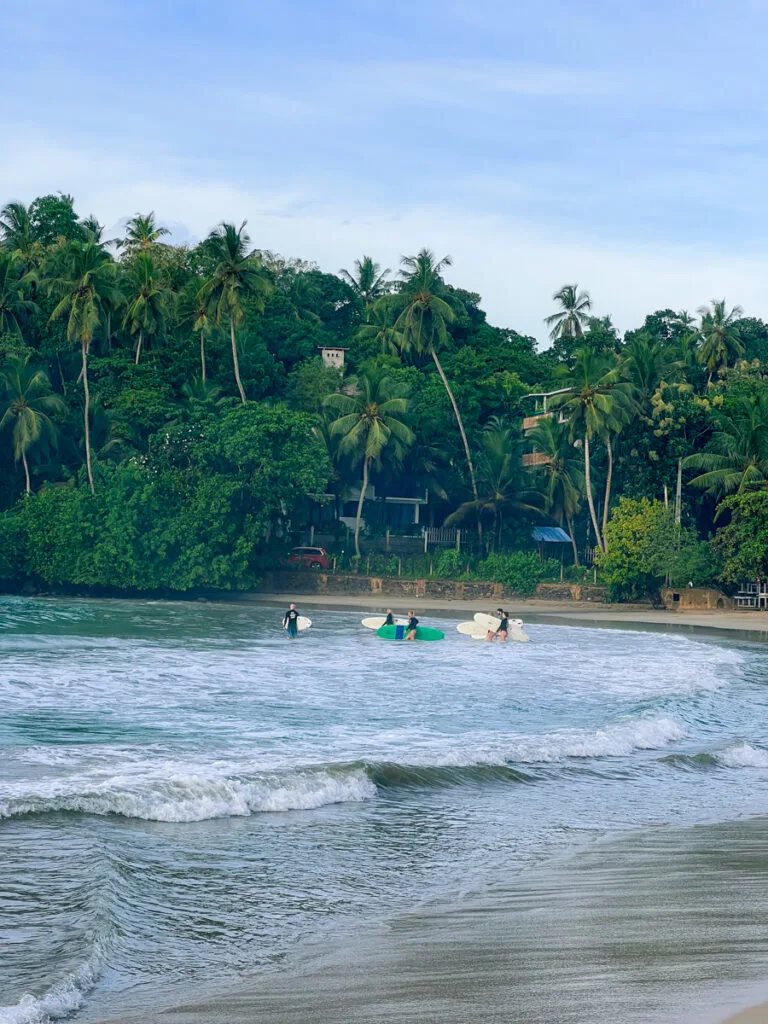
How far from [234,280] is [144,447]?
29.5 feet

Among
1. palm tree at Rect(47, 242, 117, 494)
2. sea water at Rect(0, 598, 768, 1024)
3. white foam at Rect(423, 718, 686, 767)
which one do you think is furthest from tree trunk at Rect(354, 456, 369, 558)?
white foam at Rect(423, 718, 686, 767)

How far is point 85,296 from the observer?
51.9 meters

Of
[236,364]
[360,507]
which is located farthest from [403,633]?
[236,364]

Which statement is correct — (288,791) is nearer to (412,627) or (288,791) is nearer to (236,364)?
(412,627)

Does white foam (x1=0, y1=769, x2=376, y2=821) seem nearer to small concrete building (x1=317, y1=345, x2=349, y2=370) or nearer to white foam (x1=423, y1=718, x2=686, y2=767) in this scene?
white foam (x1=423, y1=718, x2=686, y2=767)

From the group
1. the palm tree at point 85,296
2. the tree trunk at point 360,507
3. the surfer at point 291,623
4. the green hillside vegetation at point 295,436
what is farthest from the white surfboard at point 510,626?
the palm tree at point 85,296

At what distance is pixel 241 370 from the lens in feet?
194

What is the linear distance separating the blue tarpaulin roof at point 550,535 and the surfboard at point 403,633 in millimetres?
24339

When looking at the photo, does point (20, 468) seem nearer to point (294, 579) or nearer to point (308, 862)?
point (294, 579)

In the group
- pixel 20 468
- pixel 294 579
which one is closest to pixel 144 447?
pixel 20 468

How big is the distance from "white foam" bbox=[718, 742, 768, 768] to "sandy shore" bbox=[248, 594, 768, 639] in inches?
1039

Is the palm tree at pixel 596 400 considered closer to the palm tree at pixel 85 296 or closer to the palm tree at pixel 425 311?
the palm tree at pixel 425 311

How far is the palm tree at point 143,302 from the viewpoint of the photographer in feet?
186

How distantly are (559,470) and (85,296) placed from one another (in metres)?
23.8
